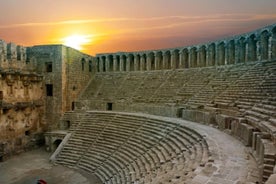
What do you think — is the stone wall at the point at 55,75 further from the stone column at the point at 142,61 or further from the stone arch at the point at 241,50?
the stone arch at the point at 241,50

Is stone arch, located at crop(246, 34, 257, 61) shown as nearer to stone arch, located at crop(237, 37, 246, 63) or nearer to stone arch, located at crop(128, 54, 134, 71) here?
stone arch, located at crop(237, 37, 246, 63)

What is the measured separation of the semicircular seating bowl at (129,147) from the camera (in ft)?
39.9

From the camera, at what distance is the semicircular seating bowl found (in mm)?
12156

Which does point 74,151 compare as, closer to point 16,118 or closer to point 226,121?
point 16,118

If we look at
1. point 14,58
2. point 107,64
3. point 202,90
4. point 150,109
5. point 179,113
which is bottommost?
point 179,113

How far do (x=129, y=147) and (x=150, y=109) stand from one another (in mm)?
6611

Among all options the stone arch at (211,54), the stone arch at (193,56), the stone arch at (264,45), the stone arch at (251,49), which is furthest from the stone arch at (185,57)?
the stone arch at (264,45)

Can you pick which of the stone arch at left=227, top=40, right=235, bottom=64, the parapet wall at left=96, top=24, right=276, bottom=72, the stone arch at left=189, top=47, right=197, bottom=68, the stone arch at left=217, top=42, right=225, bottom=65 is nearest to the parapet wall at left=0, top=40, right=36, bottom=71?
the parapet wall at left=96, top=24, right=276, bottom=72

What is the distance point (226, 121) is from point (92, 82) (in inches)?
833

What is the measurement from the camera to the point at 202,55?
27938 millimetres

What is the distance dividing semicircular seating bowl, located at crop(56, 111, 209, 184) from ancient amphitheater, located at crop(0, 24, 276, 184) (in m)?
0.09

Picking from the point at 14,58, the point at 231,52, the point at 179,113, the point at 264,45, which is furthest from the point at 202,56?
the point at 14,58

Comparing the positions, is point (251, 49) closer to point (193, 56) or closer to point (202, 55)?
point (202, 55)

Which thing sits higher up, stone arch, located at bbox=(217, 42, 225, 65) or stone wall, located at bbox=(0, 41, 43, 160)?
stone arch, located at bbox=(217, 42, 225, 65)
